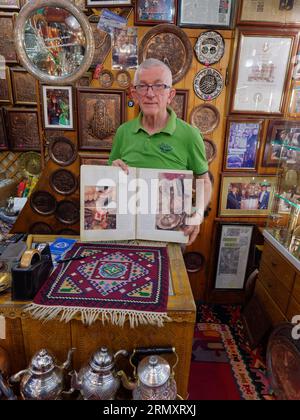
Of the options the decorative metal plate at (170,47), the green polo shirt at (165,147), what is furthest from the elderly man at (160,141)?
the decorative metal plate at (170,47)

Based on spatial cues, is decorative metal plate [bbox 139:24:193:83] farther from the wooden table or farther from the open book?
the wooden table

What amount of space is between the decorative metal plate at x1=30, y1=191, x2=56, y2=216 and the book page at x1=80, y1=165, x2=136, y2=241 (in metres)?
1.08

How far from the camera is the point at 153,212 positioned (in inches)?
49.6

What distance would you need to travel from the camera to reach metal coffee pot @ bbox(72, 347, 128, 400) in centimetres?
86

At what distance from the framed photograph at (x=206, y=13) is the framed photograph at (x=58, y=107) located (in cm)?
90

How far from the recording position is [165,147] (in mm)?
1428

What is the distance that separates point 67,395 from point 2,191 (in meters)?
2.13

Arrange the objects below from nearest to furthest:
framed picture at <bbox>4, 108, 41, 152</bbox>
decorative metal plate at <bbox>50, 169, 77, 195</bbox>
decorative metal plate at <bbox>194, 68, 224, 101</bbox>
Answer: decorative metal plate at <bbox>194, 68, 224, 101</bbox> < decorative metal plate at <bbox>50, 169, 77, 195</bbox> < framed picture at <bbox>4, 108, 41, 152</bbox>

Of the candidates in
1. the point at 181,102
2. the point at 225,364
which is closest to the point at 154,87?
the point at 181,102

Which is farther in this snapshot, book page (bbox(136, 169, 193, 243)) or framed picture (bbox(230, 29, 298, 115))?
framed picture (bbox(230, 29, 298, 115))

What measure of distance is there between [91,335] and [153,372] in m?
0.25

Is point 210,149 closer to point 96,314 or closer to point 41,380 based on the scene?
point 96,314

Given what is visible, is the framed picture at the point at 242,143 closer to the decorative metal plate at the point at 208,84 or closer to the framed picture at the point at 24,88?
the decorative metal plate at the point at 208,84

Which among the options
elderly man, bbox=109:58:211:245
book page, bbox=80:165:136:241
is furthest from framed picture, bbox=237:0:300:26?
book page, bbox=80:165:136:241
